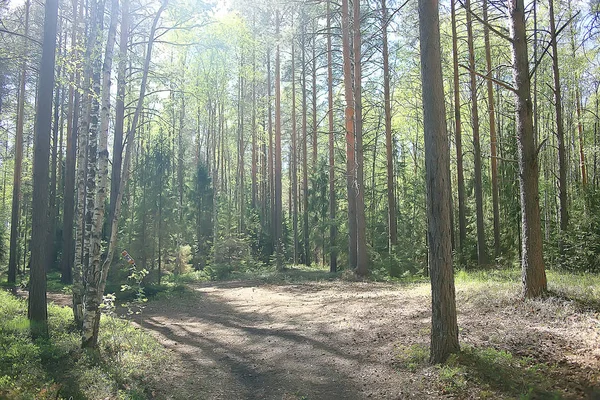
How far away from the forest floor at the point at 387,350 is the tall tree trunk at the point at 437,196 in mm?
372

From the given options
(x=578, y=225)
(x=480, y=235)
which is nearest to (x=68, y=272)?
(x=480, y=235)

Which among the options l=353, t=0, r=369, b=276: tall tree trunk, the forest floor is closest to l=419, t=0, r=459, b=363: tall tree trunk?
Answer: the forest floor

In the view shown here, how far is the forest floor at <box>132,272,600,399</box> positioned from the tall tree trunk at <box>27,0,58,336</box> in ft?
7.89

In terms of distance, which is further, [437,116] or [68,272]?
[68,272]

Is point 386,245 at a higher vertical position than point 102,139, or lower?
lower

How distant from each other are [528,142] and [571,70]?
1645 centimetres

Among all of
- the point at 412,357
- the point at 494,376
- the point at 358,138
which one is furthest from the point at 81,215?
the point at 358,138

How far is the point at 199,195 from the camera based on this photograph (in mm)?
25391

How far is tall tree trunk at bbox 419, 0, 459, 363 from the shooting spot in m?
5.12

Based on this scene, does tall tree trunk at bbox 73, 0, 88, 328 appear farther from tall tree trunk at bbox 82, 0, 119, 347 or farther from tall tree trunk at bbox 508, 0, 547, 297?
tall tree trunk at bbox 508, 0, 547, 297

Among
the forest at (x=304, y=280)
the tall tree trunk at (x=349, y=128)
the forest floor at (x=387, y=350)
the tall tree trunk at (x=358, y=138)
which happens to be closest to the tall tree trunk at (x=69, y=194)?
the forest at (x=304, y=280)

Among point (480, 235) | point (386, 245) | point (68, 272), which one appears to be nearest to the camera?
point (480, 235)

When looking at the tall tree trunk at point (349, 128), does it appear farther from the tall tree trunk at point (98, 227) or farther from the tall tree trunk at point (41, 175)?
the tall tree trunk at point (41, 175)

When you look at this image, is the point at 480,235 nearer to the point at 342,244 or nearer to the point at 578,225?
the point at 578,225
